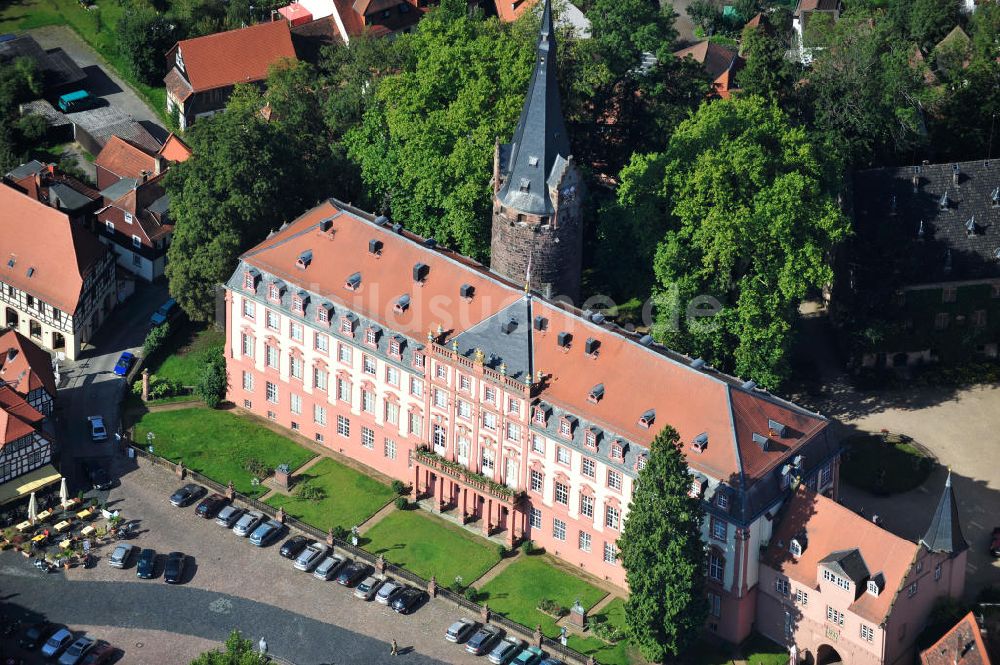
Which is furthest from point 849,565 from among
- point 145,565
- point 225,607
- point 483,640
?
point 145,565

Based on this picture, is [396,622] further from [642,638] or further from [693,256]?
[693,256]

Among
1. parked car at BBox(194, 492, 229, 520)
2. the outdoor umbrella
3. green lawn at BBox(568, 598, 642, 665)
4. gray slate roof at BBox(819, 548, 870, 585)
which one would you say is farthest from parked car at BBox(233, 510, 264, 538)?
gray slate roof at BBox(819, 548, 870, 585)

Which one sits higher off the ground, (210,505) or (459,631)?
(210,505)

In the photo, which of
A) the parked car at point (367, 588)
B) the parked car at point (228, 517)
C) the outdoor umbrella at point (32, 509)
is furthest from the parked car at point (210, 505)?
the parked car at point (367, 588)

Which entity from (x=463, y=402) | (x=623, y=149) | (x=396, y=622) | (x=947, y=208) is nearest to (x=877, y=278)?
(x=947, y=208)

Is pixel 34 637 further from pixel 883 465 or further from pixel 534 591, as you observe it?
pixel 883 465

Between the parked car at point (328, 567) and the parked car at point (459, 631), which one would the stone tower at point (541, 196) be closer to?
the parked car at point (328, 567)
